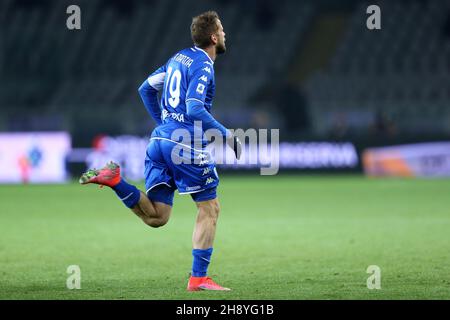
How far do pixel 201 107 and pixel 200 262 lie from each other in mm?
1238

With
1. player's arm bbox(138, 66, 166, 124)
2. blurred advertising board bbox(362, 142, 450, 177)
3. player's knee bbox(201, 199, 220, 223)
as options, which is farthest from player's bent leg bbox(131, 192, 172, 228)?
blurred advertising board bbox(362, 142, 450, 177)

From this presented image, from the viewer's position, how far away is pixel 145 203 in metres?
7.64

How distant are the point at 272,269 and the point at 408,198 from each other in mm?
9542

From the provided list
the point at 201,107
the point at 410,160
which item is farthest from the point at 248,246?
the point at 410,160

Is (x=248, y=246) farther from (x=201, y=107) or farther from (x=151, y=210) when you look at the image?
(x=201, y=107)

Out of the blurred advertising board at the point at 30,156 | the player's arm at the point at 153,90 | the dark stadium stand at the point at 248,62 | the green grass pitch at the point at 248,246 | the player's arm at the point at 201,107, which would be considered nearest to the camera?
the player's arm at the point at 201,107

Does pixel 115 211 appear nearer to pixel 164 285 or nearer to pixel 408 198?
pixel 408 198

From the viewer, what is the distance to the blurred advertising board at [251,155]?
23.0m

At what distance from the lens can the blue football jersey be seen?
290 inches

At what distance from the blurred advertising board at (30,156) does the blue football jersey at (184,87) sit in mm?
15388

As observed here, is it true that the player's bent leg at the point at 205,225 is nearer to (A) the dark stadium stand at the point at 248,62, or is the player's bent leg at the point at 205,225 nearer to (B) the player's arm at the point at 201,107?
(B) the player's arm at the point at 201,107

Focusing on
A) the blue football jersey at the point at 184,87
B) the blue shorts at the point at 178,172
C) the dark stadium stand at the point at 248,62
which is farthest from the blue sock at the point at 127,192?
the dark stadium stand at the point at 248,62
